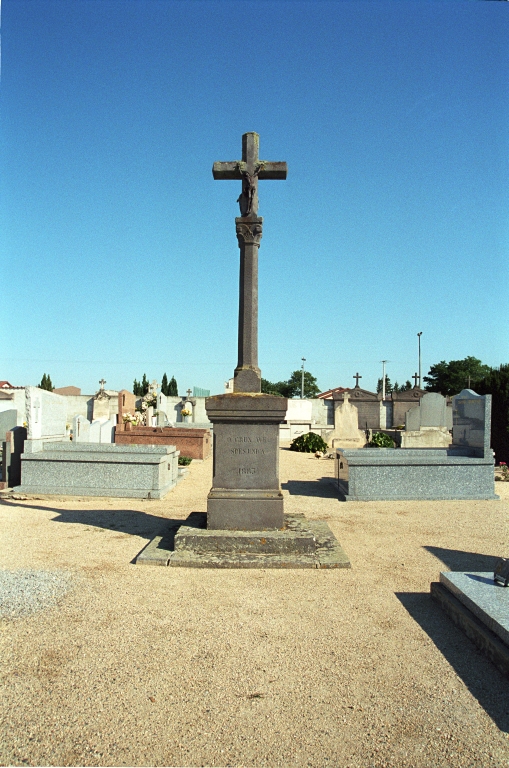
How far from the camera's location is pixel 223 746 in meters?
2.44

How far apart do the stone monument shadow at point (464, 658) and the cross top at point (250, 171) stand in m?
4.30

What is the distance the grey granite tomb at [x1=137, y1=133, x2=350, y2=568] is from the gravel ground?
0.26m

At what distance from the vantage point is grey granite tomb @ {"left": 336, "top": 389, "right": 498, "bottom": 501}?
30.5 feet

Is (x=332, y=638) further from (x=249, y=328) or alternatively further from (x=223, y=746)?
(x=249, y=328)

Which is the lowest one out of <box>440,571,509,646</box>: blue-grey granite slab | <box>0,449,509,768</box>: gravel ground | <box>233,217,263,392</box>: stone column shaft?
<box>0,449,509,768</box>: gravel ground

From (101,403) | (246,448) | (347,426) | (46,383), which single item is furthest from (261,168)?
(46,383)

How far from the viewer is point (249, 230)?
6.03 m

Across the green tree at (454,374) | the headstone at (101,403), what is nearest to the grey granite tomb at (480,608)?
the headstone at (101,403)

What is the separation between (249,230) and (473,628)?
14.5 ft

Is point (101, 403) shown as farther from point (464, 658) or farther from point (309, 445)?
point (464, 658)

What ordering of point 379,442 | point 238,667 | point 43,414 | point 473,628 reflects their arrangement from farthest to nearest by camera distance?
point 379,442, point 43,414, point 473,628, point 238,667

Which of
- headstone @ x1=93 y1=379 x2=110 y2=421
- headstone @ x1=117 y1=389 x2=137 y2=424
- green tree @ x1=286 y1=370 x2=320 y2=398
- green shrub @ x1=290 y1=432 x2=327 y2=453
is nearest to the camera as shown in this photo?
headstone @ x1=117 y1=389 x2=137 y2=424

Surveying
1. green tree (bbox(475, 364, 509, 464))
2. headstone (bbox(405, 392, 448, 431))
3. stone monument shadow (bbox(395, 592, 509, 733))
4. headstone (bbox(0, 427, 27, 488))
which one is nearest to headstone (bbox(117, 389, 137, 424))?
headstone (bbox(0, 427, 27, 488))

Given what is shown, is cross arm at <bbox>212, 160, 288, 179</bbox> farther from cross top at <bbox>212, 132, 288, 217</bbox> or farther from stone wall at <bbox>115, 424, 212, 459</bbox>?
stone wall at <bbox>115, 424, 212, 459</bbox>
